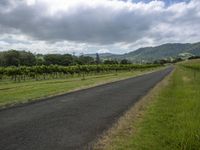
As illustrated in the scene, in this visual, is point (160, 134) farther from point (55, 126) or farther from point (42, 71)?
point (42, 71)

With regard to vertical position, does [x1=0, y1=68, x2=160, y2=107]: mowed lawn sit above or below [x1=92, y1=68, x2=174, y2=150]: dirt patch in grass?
below

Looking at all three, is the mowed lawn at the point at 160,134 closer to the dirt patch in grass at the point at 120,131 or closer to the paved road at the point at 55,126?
the dirt patch in grass at the point at 120,131

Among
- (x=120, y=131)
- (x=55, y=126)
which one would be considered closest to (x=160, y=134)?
(x=120, y=131)

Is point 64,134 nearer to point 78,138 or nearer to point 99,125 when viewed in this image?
point 78,138

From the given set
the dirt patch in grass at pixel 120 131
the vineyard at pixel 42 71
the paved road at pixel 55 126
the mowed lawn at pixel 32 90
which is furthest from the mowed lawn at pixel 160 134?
the vineyard at pixel 42 71

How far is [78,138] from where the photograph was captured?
307 inches

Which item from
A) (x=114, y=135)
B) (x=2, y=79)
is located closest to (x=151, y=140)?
(x=114, y=135)

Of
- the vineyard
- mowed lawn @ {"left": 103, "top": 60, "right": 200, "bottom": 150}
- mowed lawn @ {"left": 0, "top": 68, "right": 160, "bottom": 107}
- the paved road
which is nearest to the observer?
mowed lawn @ {"left": 103, "top": 60, "right": 200, "bottom": 150}

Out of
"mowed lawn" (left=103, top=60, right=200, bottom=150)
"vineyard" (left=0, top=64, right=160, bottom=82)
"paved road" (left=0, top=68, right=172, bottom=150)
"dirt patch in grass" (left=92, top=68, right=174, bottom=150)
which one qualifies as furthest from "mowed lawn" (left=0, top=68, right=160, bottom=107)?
"vineyard" (left=0, top=64, right=160, bottom=82)

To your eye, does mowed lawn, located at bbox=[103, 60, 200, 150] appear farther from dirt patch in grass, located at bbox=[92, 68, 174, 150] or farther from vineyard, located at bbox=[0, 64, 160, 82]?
vineyard, located at bbox=[0, 64, 160, 82]

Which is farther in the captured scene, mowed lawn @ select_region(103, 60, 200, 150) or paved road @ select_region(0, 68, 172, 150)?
paved road @ select_region(0, 68, 172, 150)

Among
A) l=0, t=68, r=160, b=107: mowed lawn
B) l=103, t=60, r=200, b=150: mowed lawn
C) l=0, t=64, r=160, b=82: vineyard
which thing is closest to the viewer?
l=103, t=60, r=200, b=150: mowed lawn

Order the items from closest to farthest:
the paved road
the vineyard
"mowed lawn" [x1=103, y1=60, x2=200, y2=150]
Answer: "mowed lawn" [x1=103, y1=60, x2=200, y2=150]
the paved road
the vineyard

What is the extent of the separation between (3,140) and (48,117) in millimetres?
3387
